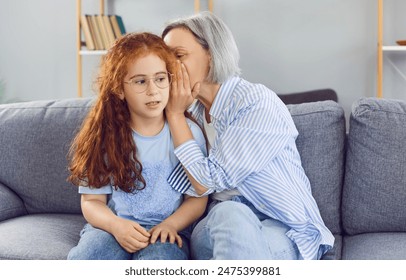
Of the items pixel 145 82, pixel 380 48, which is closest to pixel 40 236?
pixel 145 82

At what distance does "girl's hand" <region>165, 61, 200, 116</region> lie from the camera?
1.66m

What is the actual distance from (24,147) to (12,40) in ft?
7.60

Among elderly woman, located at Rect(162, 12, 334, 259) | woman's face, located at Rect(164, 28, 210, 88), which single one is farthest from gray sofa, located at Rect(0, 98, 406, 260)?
woman's face, located at Rect(164, 28, 210, 88)

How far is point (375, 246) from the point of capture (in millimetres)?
1708

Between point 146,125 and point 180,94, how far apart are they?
132mm

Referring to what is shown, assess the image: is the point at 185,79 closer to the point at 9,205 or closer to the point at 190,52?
the point at 190,52

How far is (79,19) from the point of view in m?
3.69

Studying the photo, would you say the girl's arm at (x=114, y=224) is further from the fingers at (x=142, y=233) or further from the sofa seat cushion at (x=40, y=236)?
the sofa seat cushion at (x=40, y=236)

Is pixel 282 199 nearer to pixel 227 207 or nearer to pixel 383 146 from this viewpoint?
pixel 227 207

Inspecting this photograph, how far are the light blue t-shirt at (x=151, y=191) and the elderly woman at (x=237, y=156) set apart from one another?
4 cm

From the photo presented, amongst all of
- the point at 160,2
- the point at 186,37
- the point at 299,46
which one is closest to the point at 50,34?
the point at 160,2

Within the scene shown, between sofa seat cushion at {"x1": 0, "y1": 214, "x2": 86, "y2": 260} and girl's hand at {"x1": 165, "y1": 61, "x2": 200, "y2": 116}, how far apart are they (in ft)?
1.54

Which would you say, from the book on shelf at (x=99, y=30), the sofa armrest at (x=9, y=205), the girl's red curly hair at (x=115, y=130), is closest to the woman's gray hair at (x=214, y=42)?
the girl's red curly hair at (x=115, y=130)
